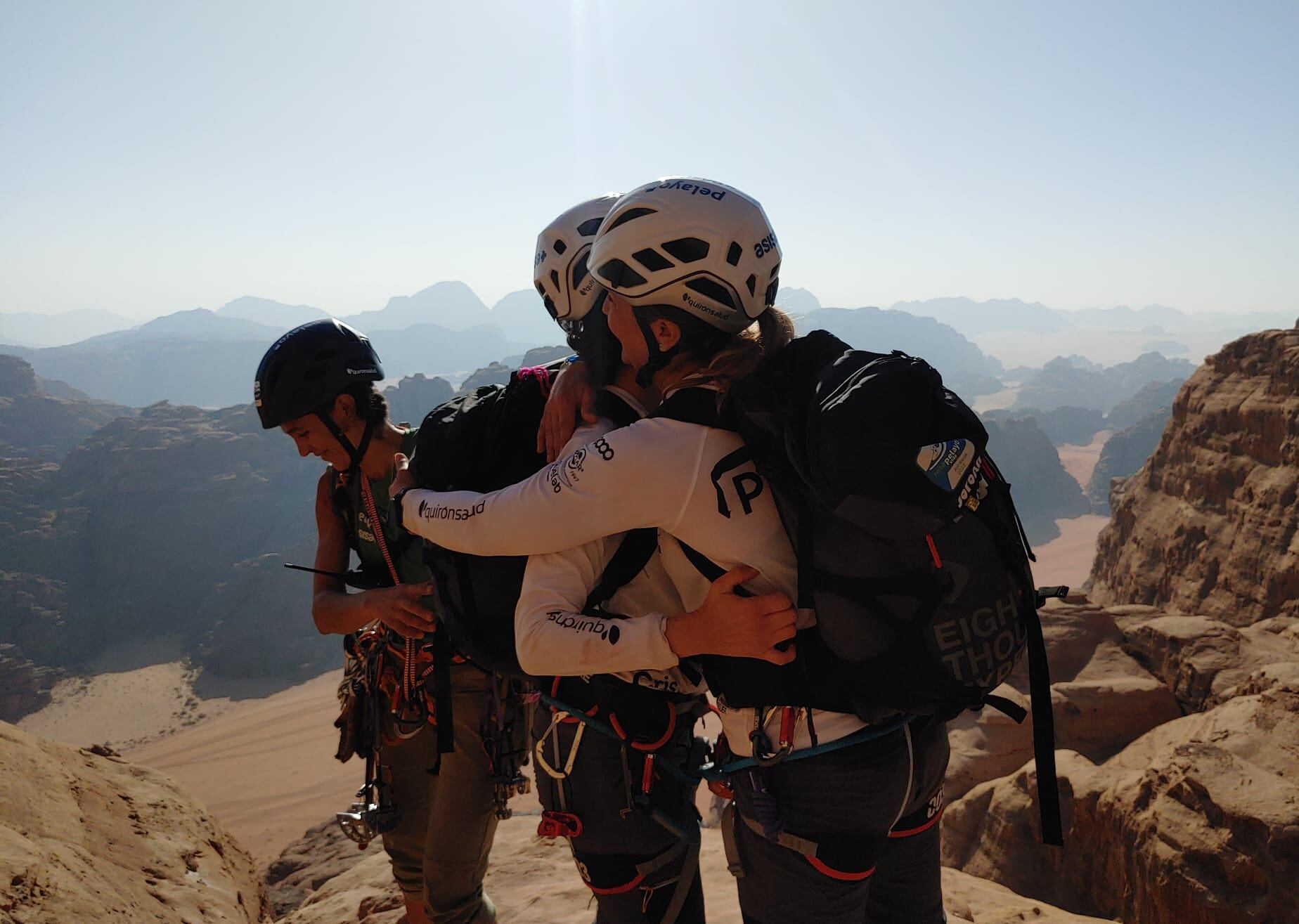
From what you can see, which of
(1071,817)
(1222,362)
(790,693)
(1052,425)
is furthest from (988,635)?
(1052,425)

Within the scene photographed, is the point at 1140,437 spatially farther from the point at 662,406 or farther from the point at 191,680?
the point at 662,406

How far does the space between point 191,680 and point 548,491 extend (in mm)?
42314

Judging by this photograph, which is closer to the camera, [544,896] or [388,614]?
[388,614]

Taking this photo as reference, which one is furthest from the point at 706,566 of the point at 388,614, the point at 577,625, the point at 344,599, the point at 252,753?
the point at 252,753

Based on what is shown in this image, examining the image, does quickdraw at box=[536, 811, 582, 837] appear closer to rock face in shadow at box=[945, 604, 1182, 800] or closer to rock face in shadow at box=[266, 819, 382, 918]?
rock face in shadow at box=[945, 604, 1182, 800]

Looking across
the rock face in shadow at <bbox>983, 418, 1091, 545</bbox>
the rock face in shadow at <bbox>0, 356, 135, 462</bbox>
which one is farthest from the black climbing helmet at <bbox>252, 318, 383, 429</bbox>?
the rock face in shadow at <bbox>0, 356, 135, 462</bbox>

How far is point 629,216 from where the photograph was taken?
2.23 m

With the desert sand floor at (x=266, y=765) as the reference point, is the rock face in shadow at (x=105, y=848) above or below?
above

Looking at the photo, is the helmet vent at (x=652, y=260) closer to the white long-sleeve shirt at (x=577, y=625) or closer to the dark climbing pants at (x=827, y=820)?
the white long-sleeve shirt at (x=577, y=625)

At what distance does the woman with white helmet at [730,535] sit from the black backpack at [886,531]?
0.05m

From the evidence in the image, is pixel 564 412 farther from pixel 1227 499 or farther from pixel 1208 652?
pixel 1227 499

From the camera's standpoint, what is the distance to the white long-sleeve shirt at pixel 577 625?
175cm

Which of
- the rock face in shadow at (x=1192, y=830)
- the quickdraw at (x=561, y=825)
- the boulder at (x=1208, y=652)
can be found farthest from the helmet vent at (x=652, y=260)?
the boulder at (x=1208, y=652)

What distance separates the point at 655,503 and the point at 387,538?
1937 millimetres
